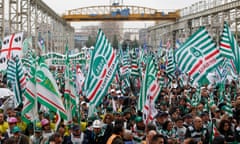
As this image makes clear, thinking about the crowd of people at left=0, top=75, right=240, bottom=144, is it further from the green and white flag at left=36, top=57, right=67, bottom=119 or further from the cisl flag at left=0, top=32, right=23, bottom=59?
the cisl flag at left=0, top=32, right=23, bottom=59

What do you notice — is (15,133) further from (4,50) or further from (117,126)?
(4,50)

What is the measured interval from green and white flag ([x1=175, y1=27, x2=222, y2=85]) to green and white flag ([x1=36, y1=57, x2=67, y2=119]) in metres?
2.73

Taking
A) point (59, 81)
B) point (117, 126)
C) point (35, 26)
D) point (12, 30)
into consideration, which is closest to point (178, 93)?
point (59, 81)

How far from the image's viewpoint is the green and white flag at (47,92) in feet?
29.0

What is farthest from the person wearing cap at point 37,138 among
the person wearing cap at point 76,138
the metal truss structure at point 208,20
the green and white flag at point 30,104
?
the metal truss structure at point 208,20

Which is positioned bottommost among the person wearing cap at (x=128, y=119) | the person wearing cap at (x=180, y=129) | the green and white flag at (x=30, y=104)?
the person wearing cap at (x=180, y=129)

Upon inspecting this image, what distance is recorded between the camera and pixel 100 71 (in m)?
9.54

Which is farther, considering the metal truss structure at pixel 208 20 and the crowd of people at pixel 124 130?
the metal truss structure at pixel 208 20

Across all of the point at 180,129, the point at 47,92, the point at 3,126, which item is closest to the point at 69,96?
the point at 47,92

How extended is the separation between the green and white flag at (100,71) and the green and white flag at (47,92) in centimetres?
65

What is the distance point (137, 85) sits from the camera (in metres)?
16.3

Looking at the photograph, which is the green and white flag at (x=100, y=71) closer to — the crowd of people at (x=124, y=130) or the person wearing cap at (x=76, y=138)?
the crowd of people at (x=124, y=130)

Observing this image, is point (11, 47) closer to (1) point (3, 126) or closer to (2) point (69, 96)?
(2) point (69, 96)

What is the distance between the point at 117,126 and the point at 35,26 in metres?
25.8
